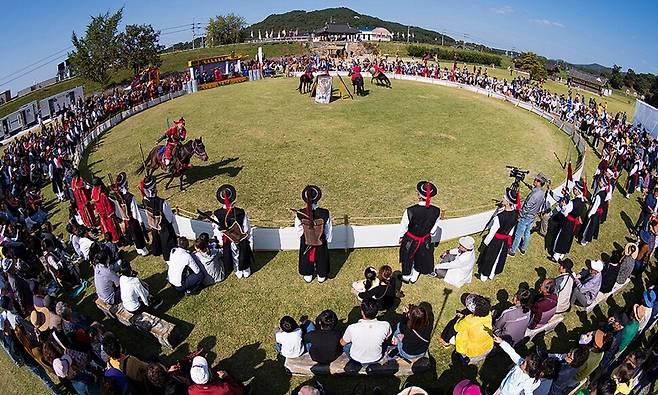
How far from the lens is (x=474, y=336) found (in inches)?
221

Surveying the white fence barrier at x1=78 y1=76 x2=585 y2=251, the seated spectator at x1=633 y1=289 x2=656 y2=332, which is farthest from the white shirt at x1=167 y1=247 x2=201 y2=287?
the seated spectator at x1=633 y1=289 x2=656 y2=332

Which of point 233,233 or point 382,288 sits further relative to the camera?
point 233,233

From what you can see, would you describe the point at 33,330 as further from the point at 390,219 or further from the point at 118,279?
the point at 390,219

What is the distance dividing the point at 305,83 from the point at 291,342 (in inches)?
916

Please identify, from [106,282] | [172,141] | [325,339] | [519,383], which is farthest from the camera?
[172,141]

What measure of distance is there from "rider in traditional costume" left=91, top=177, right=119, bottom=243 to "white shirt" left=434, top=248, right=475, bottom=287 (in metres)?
7.85

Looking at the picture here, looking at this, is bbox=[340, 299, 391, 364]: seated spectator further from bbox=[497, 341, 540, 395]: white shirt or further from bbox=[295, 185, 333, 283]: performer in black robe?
bbox=[295, 185, 333, 283]: performer in black robe

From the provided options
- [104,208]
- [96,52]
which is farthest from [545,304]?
[96,52]

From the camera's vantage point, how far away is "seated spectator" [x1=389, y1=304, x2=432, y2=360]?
208 inches

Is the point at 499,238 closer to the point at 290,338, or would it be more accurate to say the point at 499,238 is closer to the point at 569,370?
the point at 569,370

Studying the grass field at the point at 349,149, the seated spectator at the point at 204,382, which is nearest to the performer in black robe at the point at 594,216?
the grass field at the point at 349,149

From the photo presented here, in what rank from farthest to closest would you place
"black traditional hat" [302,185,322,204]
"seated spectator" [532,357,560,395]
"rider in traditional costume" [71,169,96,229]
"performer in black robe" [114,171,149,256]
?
1. "rider in traditional costume" [71,169,96,229]
2. "performer in black robe" [114,171,149,256]
3. "black traditional hat" [302,185,322,204]
4. "seated spectator" [532,357,560,395]

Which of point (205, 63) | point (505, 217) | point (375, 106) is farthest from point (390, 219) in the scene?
point (205, 63)

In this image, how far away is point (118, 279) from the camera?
7.13 meters
